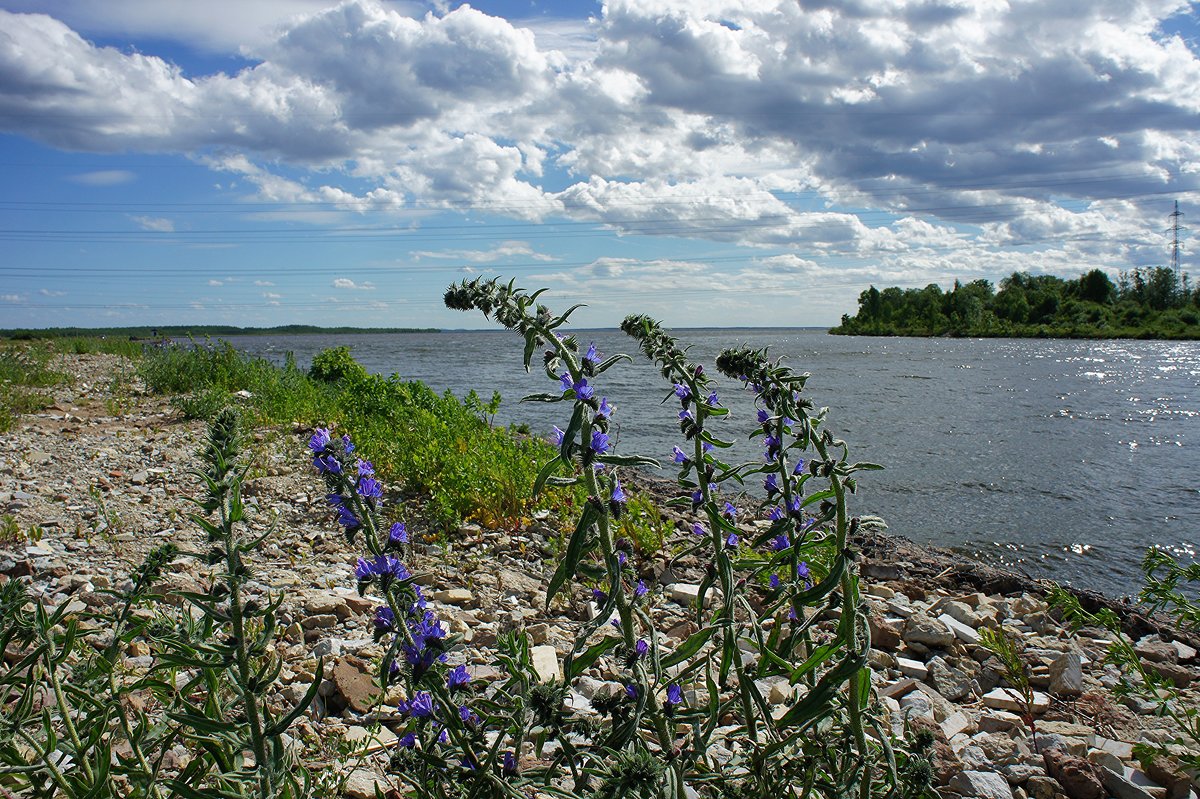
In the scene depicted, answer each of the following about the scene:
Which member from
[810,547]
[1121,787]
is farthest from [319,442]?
[1121,787]

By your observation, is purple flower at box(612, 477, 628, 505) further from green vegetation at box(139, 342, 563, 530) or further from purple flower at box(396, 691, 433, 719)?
green vegetation at box(139, 342, 563, 530)

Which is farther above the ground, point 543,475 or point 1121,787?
point 543,475

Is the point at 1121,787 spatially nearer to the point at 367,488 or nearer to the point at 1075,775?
the point at 1075,775

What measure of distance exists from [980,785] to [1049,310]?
74.2 meters

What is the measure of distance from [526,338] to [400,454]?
236 inches

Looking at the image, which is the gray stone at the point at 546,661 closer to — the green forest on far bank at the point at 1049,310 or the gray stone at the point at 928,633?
the gray stone at the point at 928,633

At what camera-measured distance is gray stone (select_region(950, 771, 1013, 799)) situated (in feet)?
8.61

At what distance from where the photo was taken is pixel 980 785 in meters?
2.64

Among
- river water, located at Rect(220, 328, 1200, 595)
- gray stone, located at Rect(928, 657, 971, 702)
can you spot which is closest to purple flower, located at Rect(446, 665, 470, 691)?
river water, located at Rect(220, 328, 1200, 595)

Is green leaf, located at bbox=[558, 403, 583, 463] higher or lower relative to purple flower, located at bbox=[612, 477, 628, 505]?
higher

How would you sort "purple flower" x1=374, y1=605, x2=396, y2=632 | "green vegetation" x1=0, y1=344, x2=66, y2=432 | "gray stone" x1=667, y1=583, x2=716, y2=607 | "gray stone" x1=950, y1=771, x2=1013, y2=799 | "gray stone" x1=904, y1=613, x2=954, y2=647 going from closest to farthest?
"purple flower" x1=374, y1=605, x2=396, y2=632
"gray stone" x1=950, y1=771, x2=1013, y2=799
"gray stone" x1=904, y1=613, x2=954, y2=647
"gray stone" x1=667, y1=583, x2=716, y2=607
"green vegetation" x1=0, y1=344, x2=66, y2=432

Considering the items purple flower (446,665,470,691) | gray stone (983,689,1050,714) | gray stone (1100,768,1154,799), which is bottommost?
gray stone (983,689,1050,714)

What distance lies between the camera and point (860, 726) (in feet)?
6.51

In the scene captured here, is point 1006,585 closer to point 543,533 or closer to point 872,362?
point 543,533
